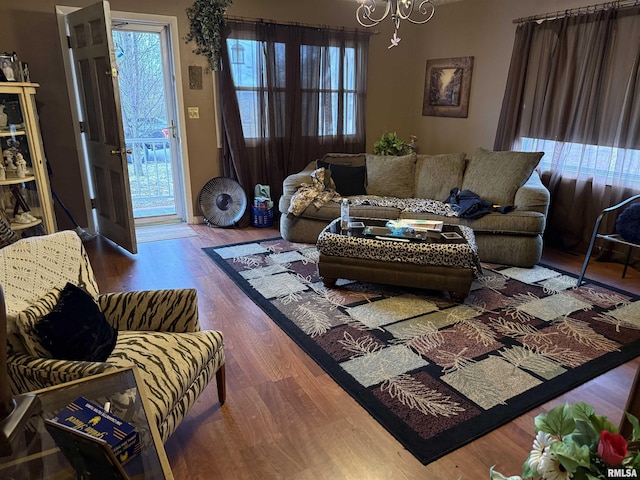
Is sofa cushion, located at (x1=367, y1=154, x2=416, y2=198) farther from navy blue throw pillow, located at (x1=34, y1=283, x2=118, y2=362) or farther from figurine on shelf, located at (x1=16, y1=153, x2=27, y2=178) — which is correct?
navy blue throw pillow, located at (x1=34, y1=283, x2=118, y2=362)

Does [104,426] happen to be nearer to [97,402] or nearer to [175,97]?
[97,402]

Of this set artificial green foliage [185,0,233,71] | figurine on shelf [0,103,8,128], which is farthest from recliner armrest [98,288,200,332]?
artificial green foliage [185,0,233,71]

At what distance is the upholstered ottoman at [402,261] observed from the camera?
2982 millimetres

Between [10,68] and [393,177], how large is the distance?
3.46 m

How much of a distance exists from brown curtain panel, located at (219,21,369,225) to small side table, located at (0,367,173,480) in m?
3.60

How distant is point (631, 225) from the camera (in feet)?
10.3

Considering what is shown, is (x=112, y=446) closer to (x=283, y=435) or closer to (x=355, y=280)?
(x=283, y=435)

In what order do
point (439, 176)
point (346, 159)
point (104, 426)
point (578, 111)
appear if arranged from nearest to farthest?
point (104, 426) → point (578, 111) → point (439, 176) → point (346, 159)

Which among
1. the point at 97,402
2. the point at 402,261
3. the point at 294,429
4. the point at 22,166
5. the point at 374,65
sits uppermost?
the point at 374,65

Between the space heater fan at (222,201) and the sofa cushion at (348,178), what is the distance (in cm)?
102

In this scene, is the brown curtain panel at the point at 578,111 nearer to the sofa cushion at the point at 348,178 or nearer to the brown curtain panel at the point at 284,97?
the sofa cushion at the point at 348,178

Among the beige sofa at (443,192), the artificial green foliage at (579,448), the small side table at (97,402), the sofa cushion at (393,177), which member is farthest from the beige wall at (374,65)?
the artificial green foliage at (579,448)

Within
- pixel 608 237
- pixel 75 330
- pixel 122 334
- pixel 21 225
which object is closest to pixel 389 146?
pixel 608 237

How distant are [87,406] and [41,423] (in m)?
0.14
